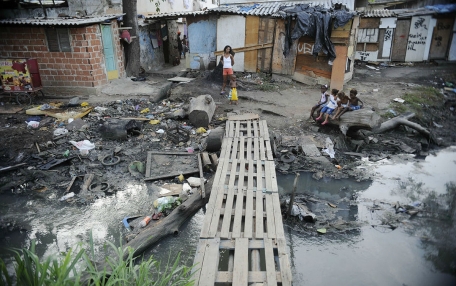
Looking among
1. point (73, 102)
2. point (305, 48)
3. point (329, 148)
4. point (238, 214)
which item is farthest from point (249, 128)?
point (305, 48)

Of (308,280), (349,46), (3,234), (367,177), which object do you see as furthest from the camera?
(349,46)

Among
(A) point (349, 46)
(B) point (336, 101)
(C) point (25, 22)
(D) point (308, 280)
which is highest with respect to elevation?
(C) point (25, 22)

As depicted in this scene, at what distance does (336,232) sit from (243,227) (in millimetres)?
1719

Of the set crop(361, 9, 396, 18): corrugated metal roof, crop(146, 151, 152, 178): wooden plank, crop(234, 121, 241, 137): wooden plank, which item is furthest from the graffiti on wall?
crop(146, 151, 152, 178): wooden plank

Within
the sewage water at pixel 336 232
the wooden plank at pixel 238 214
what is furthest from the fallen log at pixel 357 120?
the wooden plank at pixel 238 214

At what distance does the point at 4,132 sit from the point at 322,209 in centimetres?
732

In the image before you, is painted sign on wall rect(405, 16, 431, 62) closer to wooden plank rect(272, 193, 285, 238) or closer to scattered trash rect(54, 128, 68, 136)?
wooden plank rect(272, 193, 285, 238)

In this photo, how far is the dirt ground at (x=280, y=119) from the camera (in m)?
6.25

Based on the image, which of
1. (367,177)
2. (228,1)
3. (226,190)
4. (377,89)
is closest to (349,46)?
(377,89)

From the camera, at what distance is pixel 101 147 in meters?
6.51

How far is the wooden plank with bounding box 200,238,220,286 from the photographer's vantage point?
8.70 ft

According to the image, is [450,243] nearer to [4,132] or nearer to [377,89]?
[377,89]

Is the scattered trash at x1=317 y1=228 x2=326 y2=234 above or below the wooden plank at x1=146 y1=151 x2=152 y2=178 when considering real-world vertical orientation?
below

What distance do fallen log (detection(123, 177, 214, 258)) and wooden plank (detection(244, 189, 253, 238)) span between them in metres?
0.96
